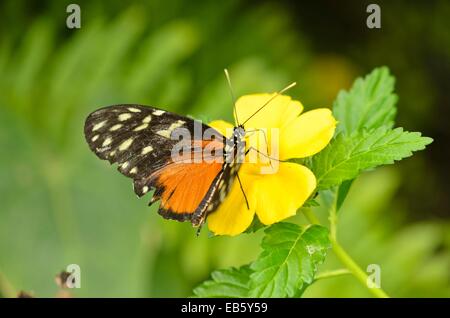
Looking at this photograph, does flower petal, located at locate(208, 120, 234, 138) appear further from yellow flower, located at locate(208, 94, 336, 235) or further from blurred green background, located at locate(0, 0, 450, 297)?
blurred green background, located at locate(0, 0, 450, 297)

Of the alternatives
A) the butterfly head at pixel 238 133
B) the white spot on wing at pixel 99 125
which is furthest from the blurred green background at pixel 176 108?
the butterfly head at pixel 238 133

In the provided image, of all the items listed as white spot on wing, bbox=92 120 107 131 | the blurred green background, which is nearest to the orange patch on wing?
white spot on wing, bbox=92 120 107 131

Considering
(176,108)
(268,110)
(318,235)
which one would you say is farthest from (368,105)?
(176,108)

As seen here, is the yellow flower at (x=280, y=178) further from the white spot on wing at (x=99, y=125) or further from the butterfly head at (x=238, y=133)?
the white spot on wing at (x=99, y=125)

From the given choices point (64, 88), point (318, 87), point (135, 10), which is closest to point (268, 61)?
point (318, 87)

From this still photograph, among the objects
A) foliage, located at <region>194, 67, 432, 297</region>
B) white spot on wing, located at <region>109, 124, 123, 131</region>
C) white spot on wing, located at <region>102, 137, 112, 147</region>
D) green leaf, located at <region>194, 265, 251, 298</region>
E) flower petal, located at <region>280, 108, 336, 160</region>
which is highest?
white spot on wing, located at <region>109, 124, 123, 131</region>
